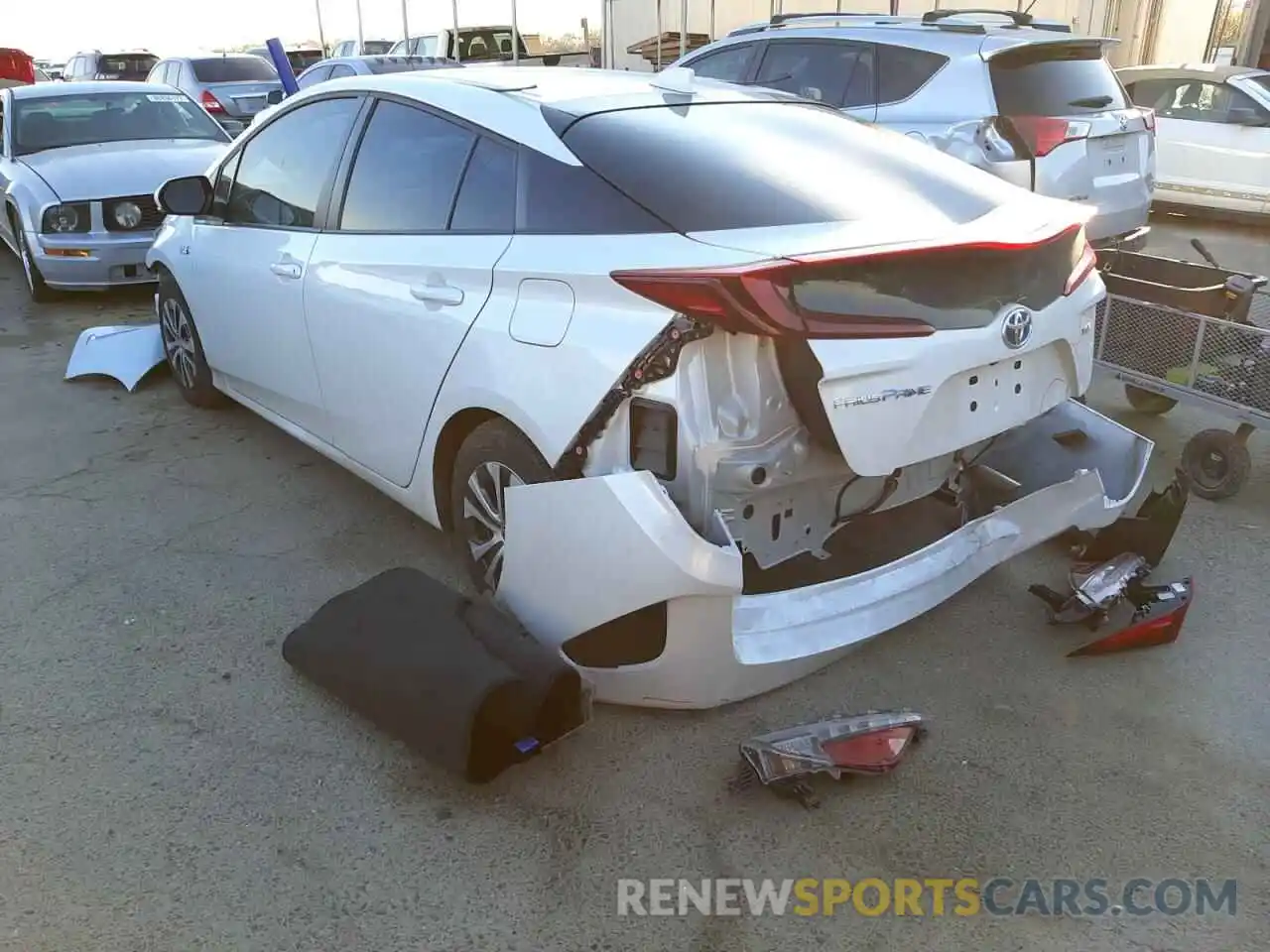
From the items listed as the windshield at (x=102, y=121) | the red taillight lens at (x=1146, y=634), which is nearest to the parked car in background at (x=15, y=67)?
the windshield at (x=102, y=121)

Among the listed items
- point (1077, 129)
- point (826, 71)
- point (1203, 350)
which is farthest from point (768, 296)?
point (826, 71)

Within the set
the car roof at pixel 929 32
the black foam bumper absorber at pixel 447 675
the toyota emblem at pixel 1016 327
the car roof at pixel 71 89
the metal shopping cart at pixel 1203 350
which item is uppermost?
the car roof at pixel 929 32

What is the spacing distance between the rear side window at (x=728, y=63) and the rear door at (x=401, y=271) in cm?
470

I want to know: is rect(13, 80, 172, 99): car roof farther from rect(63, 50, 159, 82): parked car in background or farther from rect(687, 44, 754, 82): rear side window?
rect(63, 50, 159, 82): parked car in background

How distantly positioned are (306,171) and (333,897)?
9.29ft

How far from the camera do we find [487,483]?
3203mm

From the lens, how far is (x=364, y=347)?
3572 millimetres

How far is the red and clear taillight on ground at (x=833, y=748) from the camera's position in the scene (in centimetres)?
262

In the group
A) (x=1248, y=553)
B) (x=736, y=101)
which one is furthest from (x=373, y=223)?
(x=1248, y=553)

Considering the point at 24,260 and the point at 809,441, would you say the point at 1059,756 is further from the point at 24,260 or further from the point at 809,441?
the point at 24,260

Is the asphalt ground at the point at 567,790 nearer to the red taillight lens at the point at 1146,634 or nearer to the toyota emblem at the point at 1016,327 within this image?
the red taillight lens at the point at 1146,634

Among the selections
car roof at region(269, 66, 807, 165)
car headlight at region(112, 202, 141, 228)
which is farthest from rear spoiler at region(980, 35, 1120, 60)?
car headlight at region(112, 202, 141, 228)

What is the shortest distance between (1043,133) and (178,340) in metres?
5.23

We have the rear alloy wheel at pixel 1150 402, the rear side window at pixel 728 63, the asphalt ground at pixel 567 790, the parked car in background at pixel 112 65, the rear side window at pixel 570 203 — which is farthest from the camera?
the parked car in background at pixel 112 65
